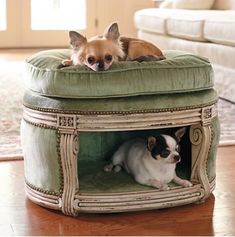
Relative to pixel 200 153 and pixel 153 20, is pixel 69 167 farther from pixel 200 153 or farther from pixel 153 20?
pixel 153 20

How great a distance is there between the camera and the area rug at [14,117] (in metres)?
2.71

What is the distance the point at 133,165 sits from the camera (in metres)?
2.06

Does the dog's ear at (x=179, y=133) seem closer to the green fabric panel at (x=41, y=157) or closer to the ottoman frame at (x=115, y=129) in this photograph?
the ottoman frame at (x=115, y=129)

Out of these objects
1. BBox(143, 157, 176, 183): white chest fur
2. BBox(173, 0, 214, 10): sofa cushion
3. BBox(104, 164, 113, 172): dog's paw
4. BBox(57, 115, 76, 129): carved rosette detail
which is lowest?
BBox(104, 164, 113, 172): dog's paw

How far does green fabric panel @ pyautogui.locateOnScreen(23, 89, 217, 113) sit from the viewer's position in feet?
5.94

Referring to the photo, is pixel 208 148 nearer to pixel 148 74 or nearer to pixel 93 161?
pixel 148 74

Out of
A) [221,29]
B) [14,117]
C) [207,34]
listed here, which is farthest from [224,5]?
[14,117]

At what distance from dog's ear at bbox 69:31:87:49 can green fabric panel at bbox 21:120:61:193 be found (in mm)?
351

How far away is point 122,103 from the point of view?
5.98 feet

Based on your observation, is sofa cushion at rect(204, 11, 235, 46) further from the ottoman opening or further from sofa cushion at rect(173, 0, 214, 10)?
the ottoman opening

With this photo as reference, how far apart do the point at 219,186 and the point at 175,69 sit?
583mm

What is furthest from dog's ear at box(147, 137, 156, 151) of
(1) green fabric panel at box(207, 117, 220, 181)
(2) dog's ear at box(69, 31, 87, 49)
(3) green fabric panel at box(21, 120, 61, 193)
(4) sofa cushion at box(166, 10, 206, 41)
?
(4) sofa cushion at box(166, 10, 206, 41)

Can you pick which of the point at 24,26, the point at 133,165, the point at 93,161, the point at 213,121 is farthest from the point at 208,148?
the point at 24,26

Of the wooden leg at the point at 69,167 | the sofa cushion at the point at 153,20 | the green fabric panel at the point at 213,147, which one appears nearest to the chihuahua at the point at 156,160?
the green fabric panel at the point at 213,147
